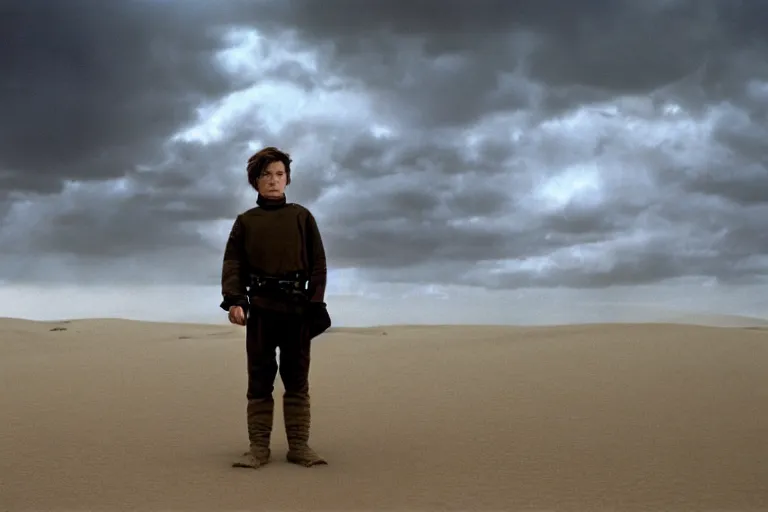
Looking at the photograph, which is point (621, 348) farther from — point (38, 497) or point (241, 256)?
point (38, 497)

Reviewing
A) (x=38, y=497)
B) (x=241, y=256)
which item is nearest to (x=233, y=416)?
(x=241, y=256)

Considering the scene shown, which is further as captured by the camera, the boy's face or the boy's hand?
the boy's face

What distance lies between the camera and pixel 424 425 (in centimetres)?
576

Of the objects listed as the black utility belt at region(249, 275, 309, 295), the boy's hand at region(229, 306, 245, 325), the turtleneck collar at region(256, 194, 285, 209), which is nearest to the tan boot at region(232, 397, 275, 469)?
the boy's hand at region(229, 306, 245, 325)

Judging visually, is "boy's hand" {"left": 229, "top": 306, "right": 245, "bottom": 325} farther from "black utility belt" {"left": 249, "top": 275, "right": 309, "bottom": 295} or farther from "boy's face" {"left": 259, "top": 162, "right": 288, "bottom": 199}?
"boy's face" {"left": 259, "top": 162, "right": 288, "bottom": 199}

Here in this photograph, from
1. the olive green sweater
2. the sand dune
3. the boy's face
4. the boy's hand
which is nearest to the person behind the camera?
the sand dune

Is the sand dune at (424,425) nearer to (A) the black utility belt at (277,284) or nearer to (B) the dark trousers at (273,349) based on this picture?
(B) the dark trousers at (273,349)

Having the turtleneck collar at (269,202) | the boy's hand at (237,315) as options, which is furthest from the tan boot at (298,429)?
the turtleneck collar at (269,202)

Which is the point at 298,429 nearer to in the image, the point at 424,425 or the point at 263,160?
the point at 424,425

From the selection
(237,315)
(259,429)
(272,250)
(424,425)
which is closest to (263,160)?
(272,250)

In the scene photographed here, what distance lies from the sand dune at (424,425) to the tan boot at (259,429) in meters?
0.10

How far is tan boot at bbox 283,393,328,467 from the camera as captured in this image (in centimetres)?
463

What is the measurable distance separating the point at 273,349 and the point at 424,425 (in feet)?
5.01

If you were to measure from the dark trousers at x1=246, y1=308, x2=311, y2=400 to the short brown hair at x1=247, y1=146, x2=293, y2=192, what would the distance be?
800mm
